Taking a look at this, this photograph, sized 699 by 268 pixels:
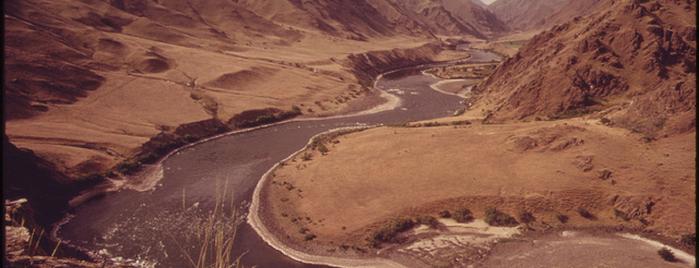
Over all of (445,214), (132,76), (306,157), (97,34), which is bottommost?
(306,157)

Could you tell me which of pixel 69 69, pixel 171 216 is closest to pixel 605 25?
pixel 171 216

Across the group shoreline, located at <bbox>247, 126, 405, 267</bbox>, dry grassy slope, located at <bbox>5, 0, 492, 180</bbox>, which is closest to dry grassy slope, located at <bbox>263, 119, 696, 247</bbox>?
shoreline, located at <bbox>247, 126, 405, 267</bbox>

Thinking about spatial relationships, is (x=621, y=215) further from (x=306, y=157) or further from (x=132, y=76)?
(x=132, y=76)

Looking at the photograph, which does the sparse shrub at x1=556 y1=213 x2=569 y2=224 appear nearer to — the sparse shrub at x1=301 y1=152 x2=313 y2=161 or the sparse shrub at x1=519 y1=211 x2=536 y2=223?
the sparse shrub at x1=519 y1=211 x2=536 y2=223

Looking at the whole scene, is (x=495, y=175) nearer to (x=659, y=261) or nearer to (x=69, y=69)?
(x=659, y=261)

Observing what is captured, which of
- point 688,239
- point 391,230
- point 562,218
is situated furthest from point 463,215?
point 688,239

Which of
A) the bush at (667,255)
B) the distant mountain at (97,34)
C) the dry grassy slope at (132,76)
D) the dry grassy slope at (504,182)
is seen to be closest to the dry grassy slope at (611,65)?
the dry grassy slope at (504,182)
